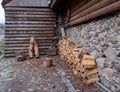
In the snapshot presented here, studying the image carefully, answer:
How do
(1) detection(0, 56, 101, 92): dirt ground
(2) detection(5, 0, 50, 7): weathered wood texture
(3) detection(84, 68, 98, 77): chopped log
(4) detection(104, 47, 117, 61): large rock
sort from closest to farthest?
(4) detection(104, 47, 117, 61): large rock → (1) detection(0, 56, 101, 92): dirt ground → (3) detection(84, 68, 98, 77): chopped log → (2) detection(5, 0, 50, 7): weathered wood texture

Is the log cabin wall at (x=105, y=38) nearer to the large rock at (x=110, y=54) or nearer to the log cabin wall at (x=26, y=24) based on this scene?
the large rock at (x=110, y=54)

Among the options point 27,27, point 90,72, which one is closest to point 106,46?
point 90,72

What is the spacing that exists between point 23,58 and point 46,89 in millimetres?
3602

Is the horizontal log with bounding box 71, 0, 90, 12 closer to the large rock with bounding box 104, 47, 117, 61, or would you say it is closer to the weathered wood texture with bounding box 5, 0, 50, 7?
the large rock with bounding box 104, 47, 117, 61

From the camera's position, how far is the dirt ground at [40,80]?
4160 mm

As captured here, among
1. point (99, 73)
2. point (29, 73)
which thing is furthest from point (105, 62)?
point (29, 73)

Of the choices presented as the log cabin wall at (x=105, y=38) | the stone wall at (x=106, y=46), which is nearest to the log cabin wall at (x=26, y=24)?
the log cabin wall at (x=105, y=38)

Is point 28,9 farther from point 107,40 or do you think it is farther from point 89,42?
point 107,40

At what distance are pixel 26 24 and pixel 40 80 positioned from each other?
14.0ft

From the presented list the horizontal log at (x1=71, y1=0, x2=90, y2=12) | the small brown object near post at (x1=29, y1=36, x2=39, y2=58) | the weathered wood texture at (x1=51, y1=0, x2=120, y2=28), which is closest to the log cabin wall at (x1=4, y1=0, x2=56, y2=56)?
the small brown object near post at (x1=29, y1=36, x2=39, y2=58)

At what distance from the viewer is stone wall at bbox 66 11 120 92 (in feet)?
11.3

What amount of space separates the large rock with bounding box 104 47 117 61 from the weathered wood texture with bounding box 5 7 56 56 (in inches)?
201

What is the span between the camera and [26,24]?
27.7 feet

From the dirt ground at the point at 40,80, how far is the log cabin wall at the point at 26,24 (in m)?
2.28
